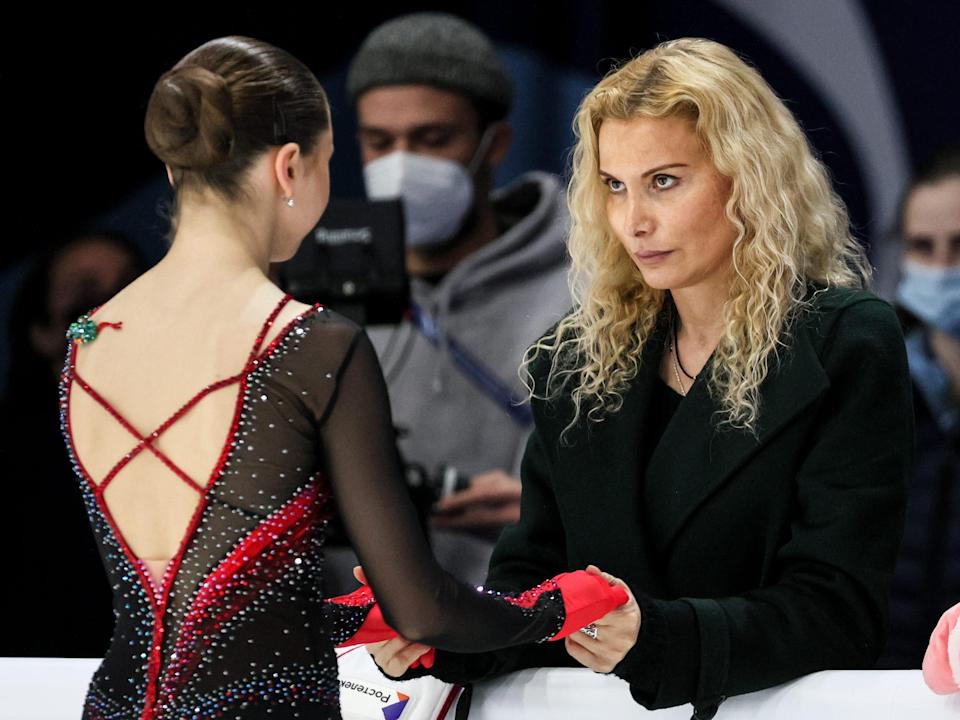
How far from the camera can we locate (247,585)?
1712mm

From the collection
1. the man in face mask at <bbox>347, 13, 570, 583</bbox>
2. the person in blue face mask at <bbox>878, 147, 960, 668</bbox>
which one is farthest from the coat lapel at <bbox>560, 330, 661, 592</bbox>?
the person in blue face mask at <bbox>878, 147, 960, 668</bbox>

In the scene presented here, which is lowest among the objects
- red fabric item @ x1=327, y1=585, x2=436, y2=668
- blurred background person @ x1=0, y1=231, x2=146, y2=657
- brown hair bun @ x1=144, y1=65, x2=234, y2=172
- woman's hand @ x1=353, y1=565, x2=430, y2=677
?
blurred background person @ x1=0, y1=231, x2=146, y2=657

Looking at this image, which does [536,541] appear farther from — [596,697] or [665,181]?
[665,181]

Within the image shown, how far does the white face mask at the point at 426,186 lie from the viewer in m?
4.53

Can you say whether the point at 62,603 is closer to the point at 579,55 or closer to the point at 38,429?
the point at 38,429

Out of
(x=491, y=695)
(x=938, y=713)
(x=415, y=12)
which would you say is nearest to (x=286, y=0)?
(x=415, y=12)

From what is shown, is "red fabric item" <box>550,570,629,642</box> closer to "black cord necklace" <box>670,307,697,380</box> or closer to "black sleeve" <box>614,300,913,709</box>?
"black sleeve" <box>614,300,913,709</box>

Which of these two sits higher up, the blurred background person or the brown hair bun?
the brown hair bun

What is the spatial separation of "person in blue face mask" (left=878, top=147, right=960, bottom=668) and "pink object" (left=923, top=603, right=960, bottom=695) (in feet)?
7.42

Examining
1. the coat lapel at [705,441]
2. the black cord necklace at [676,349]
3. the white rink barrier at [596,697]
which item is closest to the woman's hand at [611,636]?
the white rink barrier at [596,697]

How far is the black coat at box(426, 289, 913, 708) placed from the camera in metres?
2.03

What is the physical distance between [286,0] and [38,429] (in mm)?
1610

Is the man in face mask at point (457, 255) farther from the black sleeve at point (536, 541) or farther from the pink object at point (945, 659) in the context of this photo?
the pink object at point (945, 659)

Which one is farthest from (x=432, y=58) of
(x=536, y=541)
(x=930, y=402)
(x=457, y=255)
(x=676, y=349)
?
(x=536, y=541)
